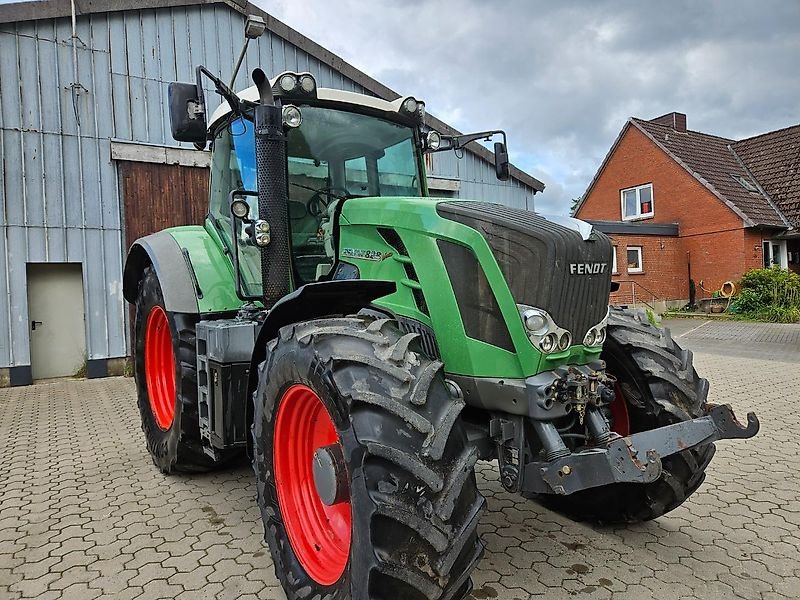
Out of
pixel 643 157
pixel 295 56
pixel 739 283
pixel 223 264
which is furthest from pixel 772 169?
pixel 223 264

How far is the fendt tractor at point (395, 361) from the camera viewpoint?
202cm

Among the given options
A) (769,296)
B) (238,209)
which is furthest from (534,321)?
(769,296)

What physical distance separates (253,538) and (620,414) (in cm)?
207

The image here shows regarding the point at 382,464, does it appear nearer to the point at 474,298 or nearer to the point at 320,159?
the point at 474,298

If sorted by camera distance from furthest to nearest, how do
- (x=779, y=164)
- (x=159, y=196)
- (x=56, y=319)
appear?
(x=779, y=164), (x=159, y=196), (x=56, y=319)

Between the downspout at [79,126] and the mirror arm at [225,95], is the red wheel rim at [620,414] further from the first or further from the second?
the downspout at [79,126]

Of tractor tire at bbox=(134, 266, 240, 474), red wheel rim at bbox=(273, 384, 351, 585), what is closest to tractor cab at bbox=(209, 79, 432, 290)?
tractor tire at bbox=(134, 266, 240, 474)

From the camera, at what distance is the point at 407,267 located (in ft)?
9.10

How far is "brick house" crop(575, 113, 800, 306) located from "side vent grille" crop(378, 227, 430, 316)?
15770mm

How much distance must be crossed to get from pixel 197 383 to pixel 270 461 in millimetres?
1227

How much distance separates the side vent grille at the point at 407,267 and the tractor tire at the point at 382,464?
0.21 metres

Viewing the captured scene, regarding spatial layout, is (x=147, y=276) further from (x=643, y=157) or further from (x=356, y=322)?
(x=643, y=157)

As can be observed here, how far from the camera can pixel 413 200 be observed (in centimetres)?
284

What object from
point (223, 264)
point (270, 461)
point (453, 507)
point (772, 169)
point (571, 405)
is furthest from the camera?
point (772, 169)
